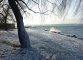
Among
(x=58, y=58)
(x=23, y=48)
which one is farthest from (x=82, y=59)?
(x=23, y=48)

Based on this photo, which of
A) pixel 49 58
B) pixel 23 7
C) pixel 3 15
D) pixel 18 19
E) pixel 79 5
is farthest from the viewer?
pixel 3 15

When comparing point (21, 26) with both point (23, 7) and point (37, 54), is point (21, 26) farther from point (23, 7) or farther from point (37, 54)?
point (37, 54)

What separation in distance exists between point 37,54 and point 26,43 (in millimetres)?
1148

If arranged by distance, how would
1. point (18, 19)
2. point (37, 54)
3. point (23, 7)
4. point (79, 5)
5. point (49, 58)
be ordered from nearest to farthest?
point (79, 5), point (49, 58), point (37, 54), point (18, 19), point (23, 7)

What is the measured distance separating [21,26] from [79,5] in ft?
14.1

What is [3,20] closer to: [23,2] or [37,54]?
[23,2]

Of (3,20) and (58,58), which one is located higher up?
(3,20)

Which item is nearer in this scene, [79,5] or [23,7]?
[79,5]

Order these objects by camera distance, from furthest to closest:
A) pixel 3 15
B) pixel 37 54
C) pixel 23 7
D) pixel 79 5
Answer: pixel 3 15
pixel 23 7
pixel 37 54
pixel 79 5

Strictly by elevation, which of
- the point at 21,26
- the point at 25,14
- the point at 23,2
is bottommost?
the point at 21,26

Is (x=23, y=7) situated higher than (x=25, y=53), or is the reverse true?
(x=23, y=7)

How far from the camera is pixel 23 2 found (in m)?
6.81

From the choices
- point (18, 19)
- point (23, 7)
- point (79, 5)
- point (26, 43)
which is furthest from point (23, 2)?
point (79, 5)

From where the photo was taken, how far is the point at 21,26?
670 cm
